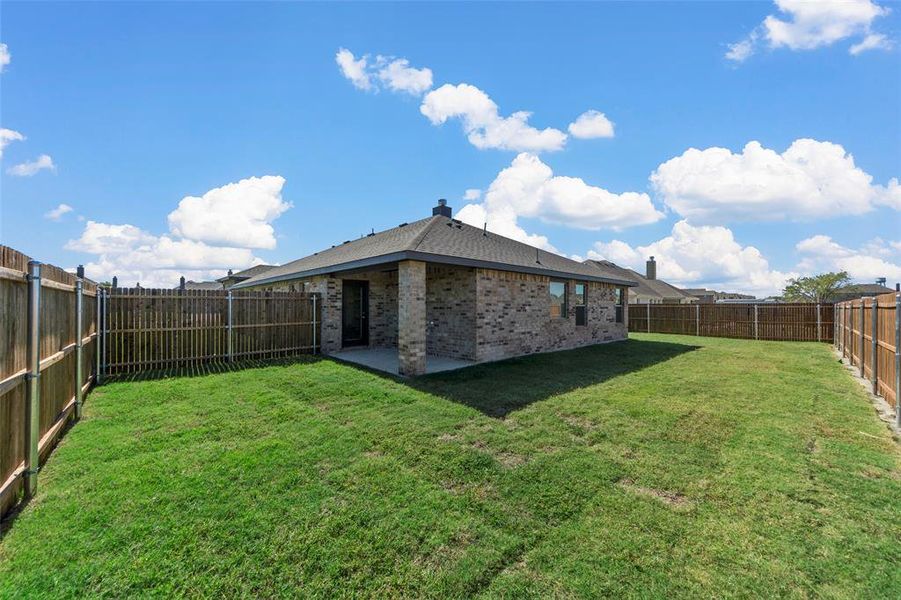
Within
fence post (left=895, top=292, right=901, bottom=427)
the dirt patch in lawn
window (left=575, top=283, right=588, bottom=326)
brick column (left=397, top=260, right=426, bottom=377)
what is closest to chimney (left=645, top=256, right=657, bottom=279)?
window (left=575, top=283, right=588, bottom=326)

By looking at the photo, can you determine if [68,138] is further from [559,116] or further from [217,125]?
[559,116]

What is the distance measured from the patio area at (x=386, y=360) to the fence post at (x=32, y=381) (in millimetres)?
5469

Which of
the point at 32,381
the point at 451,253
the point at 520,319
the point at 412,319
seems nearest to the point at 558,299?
the point at 520,319

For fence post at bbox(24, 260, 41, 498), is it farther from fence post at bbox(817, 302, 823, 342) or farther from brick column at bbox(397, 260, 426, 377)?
fence post at bbox(817, 302, 823, 342)

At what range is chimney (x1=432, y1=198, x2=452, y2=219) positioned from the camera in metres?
14.9

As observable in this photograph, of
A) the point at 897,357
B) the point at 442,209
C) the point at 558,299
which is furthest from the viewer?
the point at 442,209

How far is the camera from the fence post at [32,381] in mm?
3295

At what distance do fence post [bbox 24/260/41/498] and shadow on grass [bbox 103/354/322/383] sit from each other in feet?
15.9

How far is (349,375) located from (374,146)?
8557 millimetres

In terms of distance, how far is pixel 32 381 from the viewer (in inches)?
132

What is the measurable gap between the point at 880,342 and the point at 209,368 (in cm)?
1338

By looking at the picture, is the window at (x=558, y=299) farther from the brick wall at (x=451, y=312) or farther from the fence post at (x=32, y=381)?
the fence post at (x=32, y=381)

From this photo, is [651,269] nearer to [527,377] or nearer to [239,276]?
[527,377]

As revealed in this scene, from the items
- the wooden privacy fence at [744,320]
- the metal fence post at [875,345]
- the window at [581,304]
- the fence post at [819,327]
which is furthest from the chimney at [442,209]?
the fence post at [819,327]
